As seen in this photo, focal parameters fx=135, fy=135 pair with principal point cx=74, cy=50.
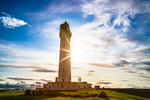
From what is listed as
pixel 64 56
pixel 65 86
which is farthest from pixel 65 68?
pixel 65 86

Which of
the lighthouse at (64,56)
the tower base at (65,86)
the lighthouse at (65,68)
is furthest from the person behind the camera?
the lighthouse at (64,56)

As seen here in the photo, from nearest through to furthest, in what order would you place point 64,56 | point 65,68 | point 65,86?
1. point 65,86
2. point 65,68
3. point 64,56

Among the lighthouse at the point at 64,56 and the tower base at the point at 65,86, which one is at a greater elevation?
the lighthouse at the point at 64,56

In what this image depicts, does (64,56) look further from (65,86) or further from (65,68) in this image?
(65,86)

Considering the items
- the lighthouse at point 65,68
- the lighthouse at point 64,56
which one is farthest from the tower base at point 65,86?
the lighthouse at point 64,56

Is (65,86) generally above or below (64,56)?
below

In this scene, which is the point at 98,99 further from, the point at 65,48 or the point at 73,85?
the point at 65,48

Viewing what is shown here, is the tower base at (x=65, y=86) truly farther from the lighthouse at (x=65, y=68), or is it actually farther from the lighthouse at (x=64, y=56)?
the lighthouse at (x=64, y=56)

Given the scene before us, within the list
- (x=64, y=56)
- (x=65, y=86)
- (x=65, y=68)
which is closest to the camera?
(x=65, y=86)

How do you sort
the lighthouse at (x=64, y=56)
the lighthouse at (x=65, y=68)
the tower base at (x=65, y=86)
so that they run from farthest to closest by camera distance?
the lighthouse at (x=64, y=56)
the lighthouse at (x=65, y=68)
the tower base at (x=65, y=86)

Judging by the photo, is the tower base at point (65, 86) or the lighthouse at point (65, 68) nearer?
the tower base at point (65, 86)

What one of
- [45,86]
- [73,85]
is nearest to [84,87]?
[73,85]

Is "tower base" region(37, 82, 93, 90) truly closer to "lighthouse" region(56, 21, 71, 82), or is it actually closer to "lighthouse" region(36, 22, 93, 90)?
"lighthouse" region(36, 22, 93, 90)

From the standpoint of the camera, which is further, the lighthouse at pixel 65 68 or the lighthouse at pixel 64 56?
the lighthouse at pixel 64 56
